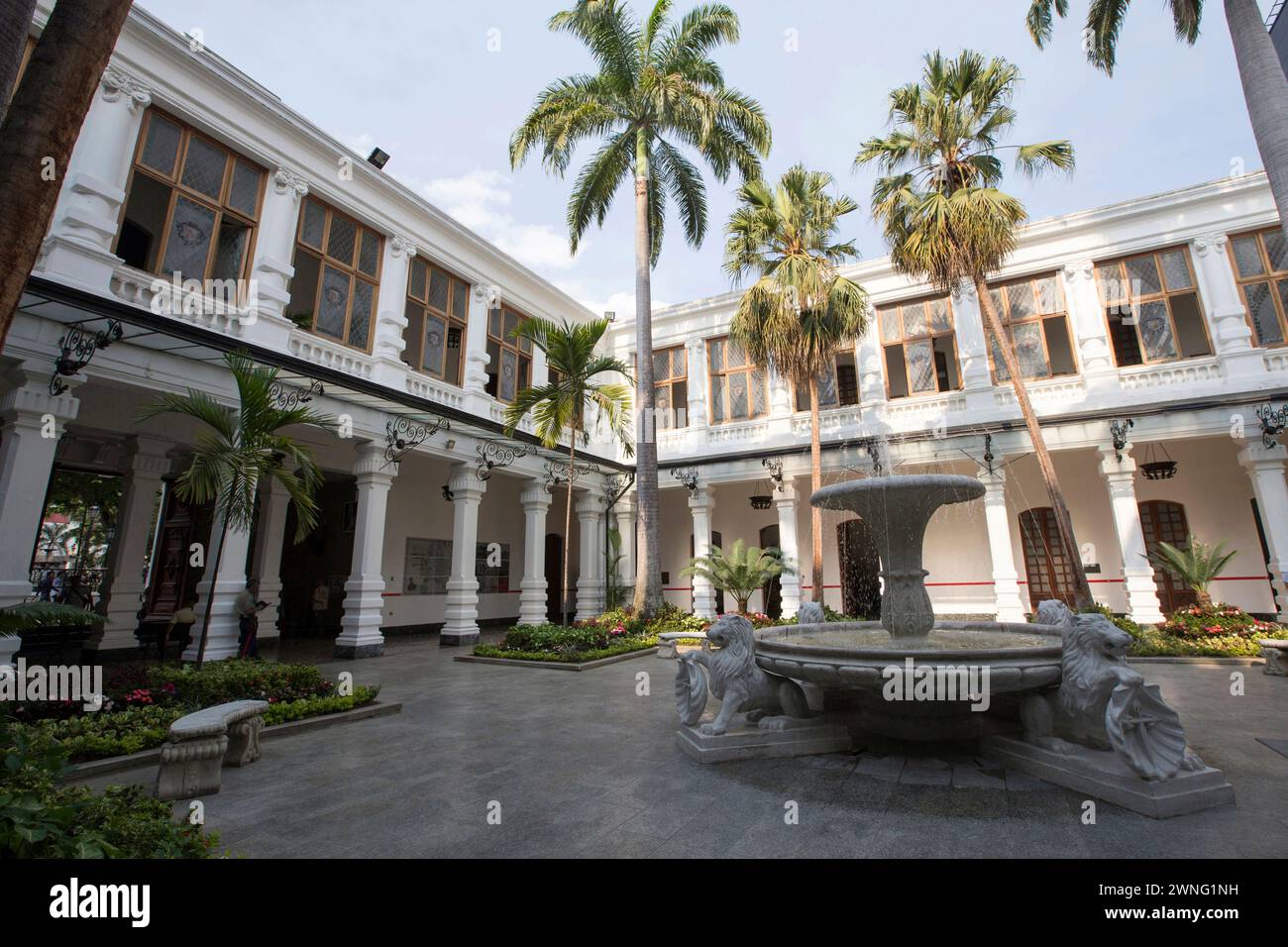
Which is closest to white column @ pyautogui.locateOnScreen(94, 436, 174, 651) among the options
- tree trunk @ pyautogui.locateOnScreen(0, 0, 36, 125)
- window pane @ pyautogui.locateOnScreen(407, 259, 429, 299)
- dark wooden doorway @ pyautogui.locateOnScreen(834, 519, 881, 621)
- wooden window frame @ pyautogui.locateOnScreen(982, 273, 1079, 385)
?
window pane @ pyautogui.locateOnScreen(407, 259, 429, 299)

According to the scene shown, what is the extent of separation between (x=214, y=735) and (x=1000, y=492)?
567 inches

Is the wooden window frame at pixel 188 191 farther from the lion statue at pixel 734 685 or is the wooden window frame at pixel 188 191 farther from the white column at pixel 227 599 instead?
the lion statue at pixel 734 685

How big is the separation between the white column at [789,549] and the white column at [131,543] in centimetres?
1333

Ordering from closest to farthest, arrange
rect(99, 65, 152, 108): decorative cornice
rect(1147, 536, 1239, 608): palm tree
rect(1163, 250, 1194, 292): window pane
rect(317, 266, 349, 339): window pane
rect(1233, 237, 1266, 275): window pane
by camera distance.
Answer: rect(99, 65, 152, 108): decorative cornice < rect(1147, 536, 1239, 608): palm tree < rect(317, 266, 349, 339): window pane < rect(1233, 237, 1266, 275): window pane < rect(1163, 250, 1194, 292): window pane

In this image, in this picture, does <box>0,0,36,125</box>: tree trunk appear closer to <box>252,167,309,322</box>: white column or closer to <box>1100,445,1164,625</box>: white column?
<box>252,167,309,322</box>: white column

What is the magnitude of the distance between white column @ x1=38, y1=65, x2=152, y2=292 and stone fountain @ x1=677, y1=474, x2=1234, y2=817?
9380mm

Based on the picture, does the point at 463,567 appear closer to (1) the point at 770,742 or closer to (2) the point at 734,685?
(2) the point at 734,685

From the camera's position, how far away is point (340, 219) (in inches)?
464

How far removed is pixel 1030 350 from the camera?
550 inches

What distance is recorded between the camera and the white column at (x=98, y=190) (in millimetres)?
7473

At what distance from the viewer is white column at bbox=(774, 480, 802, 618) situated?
14523 mm
